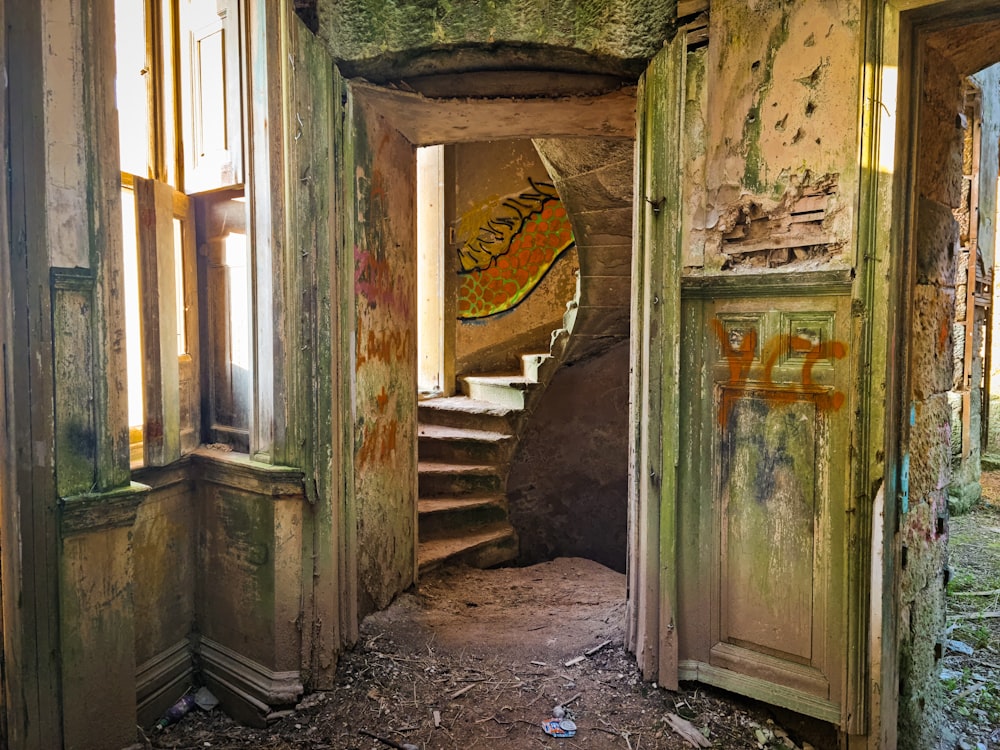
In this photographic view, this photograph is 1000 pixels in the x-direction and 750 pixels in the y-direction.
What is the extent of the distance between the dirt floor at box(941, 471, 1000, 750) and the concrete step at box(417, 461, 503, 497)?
2.83 metres

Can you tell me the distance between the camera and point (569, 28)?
2.50 meters

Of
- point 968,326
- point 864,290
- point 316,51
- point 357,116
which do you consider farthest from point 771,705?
point 968,326

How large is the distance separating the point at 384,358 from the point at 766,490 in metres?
1.90

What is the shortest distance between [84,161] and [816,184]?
250 cm

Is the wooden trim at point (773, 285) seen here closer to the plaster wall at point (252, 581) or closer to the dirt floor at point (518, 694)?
the dirt floor at point (518, 694)

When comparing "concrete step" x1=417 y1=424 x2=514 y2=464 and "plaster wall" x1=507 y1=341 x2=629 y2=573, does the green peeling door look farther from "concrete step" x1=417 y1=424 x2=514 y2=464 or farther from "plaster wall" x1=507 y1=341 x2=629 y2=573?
"plaster wall" x1=507 y1=341 x2=629 y2=573

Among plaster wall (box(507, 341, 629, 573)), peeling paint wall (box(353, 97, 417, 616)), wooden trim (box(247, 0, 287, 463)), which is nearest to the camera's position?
wooden trim (box(247, 0, 287, 463))

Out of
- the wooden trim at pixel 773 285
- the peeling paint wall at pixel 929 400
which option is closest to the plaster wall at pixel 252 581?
the wooden trim at pixel 773 285

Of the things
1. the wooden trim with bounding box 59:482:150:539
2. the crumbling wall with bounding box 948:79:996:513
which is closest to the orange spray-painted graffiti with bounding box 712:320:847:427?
the wooden trim with bounding box 59:482:150:539

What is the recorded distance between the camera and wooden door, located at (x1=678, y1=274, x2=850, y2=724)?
7.51 ft

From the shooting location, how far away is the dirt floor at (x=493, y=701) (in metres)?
2.42

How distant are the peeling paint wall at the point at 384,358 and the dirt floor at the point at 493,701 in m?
0.33

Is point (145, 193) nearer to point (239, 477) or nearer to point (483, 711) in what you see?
point (239, 477)

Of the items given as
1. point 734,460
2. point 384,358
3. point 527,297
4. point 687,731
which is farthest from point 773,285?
point 527,297
